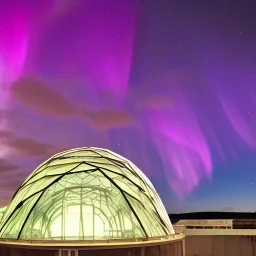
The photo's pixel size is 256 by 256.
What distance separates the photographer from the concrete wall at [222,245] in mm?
26125

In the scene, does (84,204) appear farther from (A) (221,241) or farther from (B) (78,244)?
(A) (221,241)

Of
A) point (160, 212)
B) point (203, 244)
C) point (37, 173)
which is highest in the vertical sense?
point (37, 173)

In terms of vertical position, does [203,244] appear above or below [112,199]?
below

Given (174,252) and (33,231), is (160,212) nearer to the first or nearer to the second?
(174,252)

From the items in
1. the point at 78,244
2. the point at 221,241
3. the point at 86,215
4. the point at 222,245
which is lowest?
the point at 222,245

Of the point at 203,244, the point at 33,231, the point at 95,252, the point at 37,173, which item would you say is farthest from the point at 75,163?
the point at 203,244

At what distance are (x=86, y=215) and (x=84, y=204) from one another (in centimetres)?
42

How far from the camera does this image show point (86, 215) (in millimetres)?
16984

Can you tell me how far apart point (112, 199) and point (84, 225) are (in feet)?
4.92

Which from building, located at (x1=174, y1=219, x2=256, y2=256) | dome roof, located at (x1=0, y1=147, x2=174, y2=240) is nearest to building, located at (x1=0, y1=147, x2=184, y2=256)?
dome roof, located at (x1=0, y1=147, x2=174, y2=240)

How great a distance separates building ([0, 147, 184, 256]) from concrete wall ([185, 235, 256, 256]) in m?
7.68

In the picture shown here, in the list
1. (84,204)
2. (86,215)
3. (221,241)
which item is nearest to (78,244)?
(86,215)

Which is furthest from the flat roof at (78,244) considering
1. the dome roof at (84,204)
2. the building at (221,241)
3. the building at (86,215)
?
the building at (221,241)

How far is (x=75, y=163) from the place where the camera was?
61.7ft
